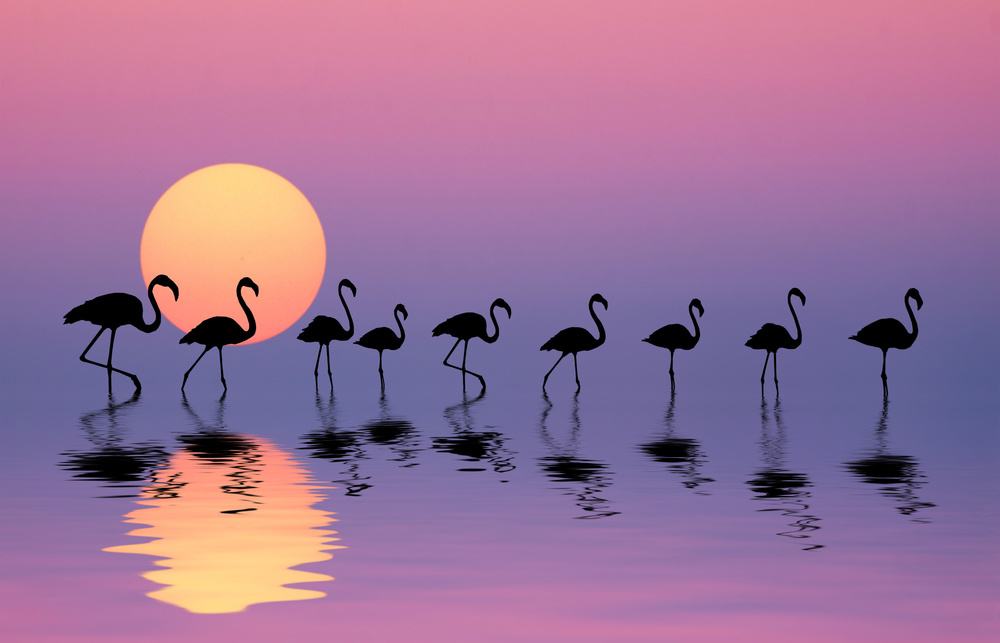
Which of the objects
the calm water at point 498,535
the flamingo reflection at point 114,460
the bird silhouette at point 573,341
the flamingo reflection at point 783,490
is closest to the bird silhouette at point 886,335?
the bird silhouette at point 573,341

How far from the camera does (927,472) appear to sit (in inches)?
599

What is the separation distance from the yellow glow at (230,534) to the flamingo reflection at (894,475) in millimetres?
5761

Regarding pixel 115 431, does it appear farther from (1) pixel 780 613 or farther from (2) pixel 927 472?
(1) pixel 780 613

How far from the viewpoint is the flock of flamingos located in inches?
1260

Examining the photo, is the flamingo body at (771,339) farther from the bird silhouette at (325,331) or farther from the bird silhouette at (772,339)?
the bird silhouette at (325,331)

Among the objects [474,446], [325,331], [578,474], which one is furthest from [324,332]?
[578,474]

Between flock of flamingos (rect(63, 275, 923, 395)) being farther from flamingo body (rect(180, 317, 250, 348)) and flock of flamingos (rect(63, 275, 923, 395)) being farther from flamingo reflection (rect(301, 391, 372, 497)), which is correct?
flamingo reflection (rect(301, 391, 372, 497))

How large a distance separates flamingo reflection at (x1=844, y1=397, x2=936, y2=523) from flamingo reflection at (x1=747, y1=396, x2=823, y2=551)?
0.83 metres

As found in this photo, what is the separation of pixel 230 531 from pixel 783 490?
6.10 metres

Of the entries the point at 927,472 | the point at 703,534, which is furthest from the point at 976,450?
the point at 703,534

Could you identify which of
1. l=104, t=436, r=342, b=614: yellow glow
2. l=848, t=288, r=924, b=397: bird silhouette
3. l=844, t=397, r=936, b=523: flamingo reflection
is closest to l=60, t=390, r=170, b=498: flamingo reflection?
l=104, t=436, r=342, b=614: yellow glow

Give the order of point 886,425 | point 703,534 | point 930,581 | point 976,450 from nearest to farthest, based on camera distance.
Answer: point 930,581, point 703,534, point 976,450, point 886,425

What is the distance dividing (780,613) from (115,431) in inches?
616

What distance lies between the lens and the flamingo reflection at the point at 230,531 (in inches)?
321
